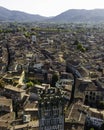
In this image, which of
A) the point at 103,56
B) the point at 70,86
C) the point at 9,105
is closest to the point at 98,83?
the point at 70,86

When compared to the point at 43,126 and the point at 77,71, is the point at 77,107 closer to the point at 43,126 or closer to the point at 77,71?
the point at 43,126

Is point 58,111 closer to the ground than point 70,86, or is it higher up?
higher up

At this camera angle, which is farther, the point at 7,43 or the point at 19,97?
the point at 7,43

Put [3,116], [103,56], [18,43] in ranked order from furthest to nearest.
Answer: [18,43] → [103,56] → [3,116]

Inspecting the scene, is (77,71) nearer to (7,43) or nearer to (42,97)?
(42,97)

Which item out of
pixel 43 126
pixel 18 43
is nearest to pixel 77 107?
pixel 43 126

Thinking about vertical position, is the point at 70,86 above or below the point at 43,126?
below

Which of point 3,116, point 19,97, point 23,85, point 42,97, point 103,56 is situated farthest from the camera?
point 103,56

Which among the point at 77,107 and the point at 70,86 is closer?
the point at 77,107

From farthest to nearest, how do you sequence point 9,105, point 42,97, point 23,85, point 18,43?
point 18,43 → point 23,85 → point 9,105 → point 42,97
